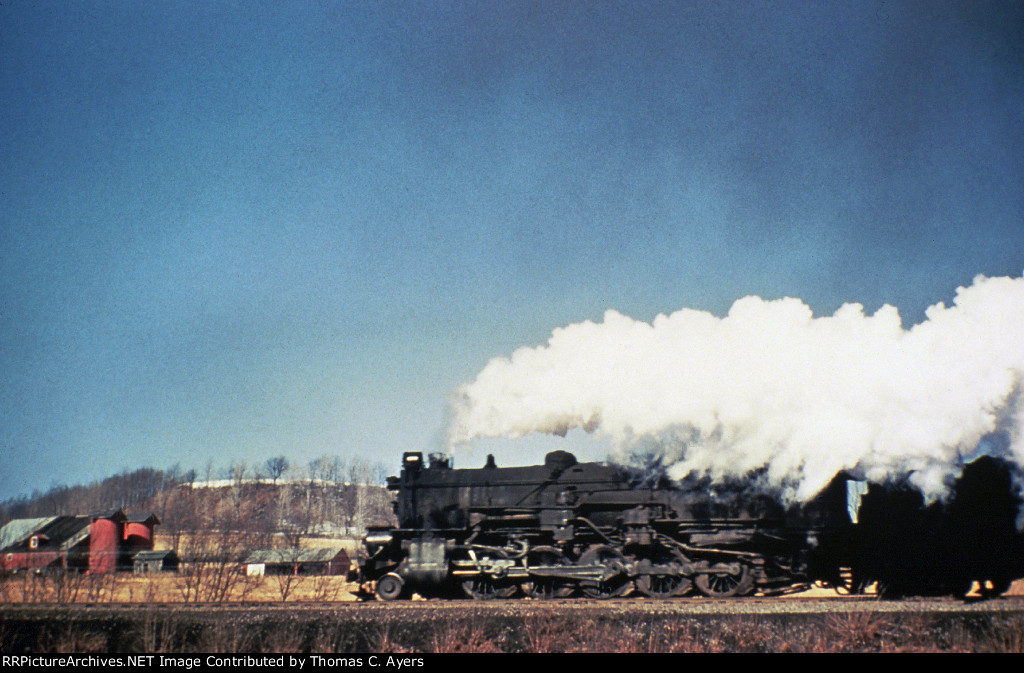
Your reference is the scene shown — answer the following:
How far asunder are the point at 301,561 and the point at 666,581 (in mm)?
40200

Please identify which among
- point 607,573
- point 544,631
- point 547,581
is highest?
point 607,573

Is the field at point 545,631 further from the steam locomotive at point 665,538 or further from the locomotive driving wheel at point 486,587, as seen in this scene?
the locomotive driving wheel at point 486,587

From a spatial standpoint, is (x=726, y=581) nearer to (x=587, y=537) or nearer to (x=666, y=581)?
(x=666, y=581)

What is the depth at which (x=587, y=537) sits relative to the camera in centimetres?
1436

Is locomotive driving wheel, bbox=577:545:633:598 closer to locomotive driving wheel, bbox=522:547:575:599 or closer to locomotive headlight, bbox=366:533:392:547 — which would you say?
locomotive driving wheel, bbox=522:547:575:599

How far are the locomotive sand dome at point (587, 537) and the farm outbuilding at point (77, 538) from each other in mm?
42064

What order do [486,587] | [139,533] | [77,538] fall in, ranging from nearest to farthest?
[486,587], [77,538], [139,533]

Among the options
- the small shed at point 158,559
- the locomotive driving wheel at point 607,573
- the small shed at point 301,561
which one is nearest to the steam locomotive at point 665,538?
the locomotive driving wheel at point 607,573

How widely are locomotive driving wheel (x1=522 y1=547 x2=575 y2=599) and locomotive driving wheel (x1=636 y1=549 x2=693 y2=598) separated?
1.58 meters

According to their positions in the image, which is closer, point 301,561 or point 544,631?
point 544,631

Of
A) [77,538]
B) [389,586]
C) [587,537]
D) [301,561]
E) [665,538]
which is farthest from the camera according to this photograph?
[77,538]

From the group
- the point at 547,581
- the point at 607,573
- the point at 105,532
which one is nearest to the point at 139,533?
the point at 105,532

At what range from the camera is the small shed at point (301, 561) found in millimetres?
45531

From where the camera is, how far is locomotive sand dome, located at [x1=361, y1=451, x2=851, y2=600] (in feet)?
44.4
